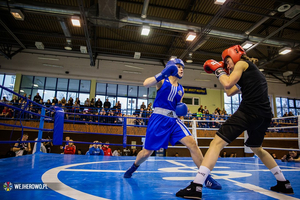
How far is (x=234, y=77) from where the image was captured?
5.30 feet

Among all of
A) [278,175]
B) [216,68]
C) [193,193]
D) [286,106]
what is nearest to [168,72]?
[216,68]

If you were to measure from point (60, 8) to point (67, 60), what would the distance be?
634 cm

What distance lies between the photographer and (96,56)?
14016mm

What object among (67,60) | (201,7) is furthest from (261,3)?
(67,60)

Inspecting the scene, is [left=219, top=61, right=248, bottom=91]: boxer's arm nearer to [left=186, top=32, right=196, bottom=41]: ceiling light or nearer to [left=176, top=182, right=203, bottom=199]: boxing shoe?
[left=176, top=182, right=203, bottom=199]: boxing shoe

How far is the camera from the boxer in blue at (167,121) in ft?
6.27

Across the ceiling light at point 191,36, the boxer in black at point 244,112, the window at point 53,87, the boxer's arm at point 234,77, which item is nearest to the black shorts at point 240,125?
the boxer in black at point 244,112

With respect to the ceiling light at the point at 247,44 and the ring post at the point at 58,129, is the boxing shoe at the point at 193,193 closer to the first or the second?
the ring post at the point at 58,129

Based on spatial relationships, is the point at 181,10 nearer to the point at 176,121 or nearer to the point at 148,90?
the point at 148,90

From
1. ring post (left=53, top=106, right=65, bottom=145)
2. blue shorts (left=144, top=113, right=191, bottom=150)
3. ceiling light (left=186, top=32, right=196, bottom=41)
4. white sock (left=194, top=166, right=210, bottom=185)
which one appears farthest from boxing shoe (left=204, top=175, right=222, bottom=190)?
ceiling light (left=186, top=32, right=196, bottom=41)

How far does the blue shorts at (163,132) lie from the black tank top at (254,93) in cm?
65

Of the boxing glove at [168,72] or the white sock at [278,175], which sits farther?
the boxing glove at [168,72]

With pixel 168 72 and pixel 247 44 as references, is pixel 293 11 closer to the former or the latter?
pixel 247 44

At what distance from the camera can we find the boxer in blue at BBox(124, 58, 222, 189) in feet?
6.27
